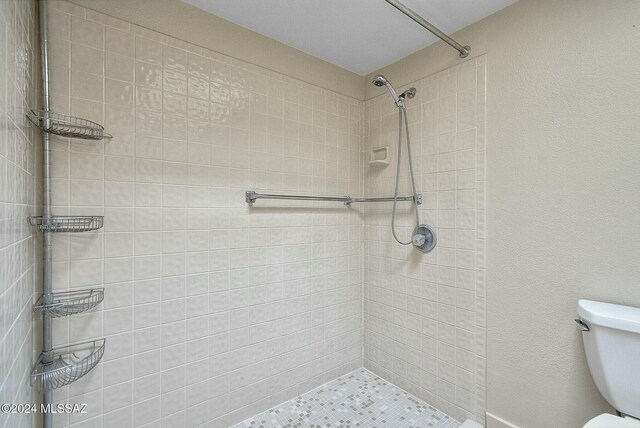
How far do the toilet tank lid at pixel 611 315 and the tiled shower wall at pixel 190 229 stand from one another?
129 centimetres

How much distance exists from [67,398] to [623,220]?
7.53 ft

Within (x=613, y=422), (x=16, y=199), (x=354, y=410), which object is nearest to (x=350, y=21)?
(x=16, y=199)

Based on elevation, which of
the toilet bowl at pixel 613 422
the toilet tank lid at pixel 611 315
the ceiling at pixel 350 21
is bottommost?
the toilet bowl at pixel 613 422

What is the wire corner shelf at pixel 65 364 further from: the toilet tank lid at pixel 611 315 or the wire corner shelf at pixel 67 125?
the toilet tank lid at pixel 611 315

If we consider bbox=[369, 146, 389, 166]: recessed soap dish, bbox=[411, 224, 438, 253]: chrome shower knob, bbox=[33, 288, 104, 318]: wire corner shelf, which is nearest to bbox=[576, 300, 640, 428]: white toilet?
bbox=[411, 224, 438, 253]: chrome shower knob

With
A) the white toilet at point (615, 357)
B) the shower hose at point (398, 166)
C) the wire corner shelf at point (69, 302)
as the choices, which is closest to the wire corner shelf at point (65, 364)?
the wire corner shelf at point (69, 302)

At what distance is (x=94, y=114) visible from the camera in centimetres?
123

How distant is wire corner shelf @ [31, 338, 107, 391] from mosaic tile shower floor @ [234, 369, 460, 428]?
832mm

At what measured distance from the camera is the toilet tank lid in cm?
101

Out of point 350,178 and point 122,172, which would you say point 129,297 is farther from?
point 350,178

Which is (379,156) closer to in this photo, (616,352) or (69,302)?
(616,352)

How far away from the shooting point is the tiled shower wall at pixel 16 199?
0.71m

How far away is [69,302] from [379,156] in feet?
5.99

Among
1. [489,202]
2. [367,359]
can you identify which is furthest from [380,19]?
[367,359]
